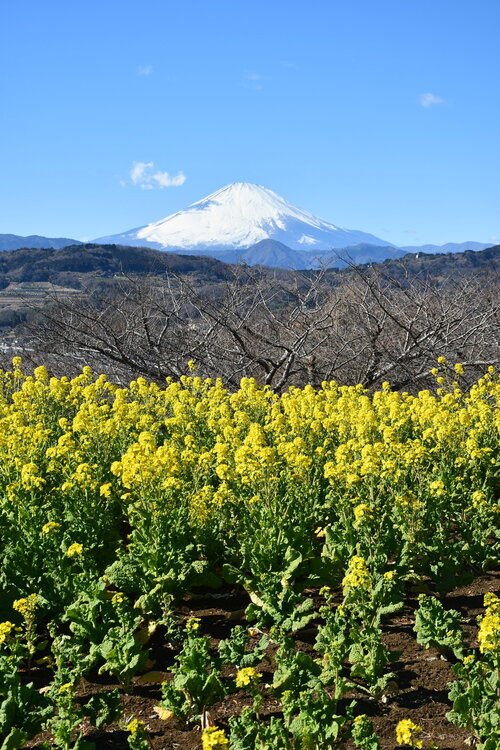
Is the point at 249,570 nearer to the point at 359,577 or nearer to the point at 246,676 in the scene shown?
the point at 359,577

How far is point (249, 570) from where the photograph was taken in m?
5.62

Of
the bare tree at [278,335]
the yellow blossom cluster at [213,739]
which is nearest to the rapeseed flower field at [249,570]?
the yellow blossom cluster at [213,739]

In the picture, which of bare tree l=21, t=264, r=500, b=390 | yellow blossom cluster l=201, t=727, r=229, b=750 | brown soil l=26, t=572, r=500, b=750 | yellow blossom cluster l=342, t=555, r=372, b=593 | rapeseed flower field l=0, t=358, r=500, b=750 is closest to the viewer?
yellow blossom cluster l=201, t=727, r=229, b=750

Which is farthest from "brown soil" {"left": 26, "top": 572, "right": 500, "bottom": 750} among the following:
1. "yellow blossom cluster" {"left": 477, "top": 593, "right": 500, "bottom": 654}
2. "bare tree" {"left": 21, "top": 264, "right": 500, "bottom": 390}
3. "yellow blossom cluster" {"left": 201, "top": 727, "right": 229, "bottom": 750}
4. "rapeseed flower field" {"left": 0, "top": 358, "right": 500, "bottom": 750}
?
"bare tree" {"left": 21, "top": 264, "right": 500, "bottom": 390}

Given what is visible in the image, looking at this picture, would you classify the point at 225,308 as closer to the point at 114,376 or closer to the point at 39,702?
the point at 114,376

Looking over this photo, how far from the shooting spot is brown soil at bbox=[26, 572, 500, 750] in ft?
12.1

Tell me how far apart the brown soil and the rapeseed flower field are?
0.06 metres

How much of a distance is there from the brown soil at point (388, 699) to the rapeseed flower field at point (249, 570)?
6cm

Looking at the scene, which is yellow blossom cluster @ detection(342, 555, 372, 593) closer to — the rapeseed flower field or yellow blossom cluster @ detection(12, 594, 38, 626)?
the rapeseed flower field

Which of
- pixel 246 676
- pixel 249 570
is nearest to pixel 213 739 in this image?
pixel 246 676

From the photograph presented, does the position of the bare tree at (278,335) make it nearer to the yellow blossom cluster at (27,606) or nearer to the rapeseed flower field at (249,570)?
the rapeseed flower field at (249,570)

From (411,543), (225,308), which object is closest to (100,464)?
(411,543)

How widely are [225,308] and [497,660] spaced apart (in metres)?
10.4

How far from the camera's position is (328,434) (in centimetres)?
818
